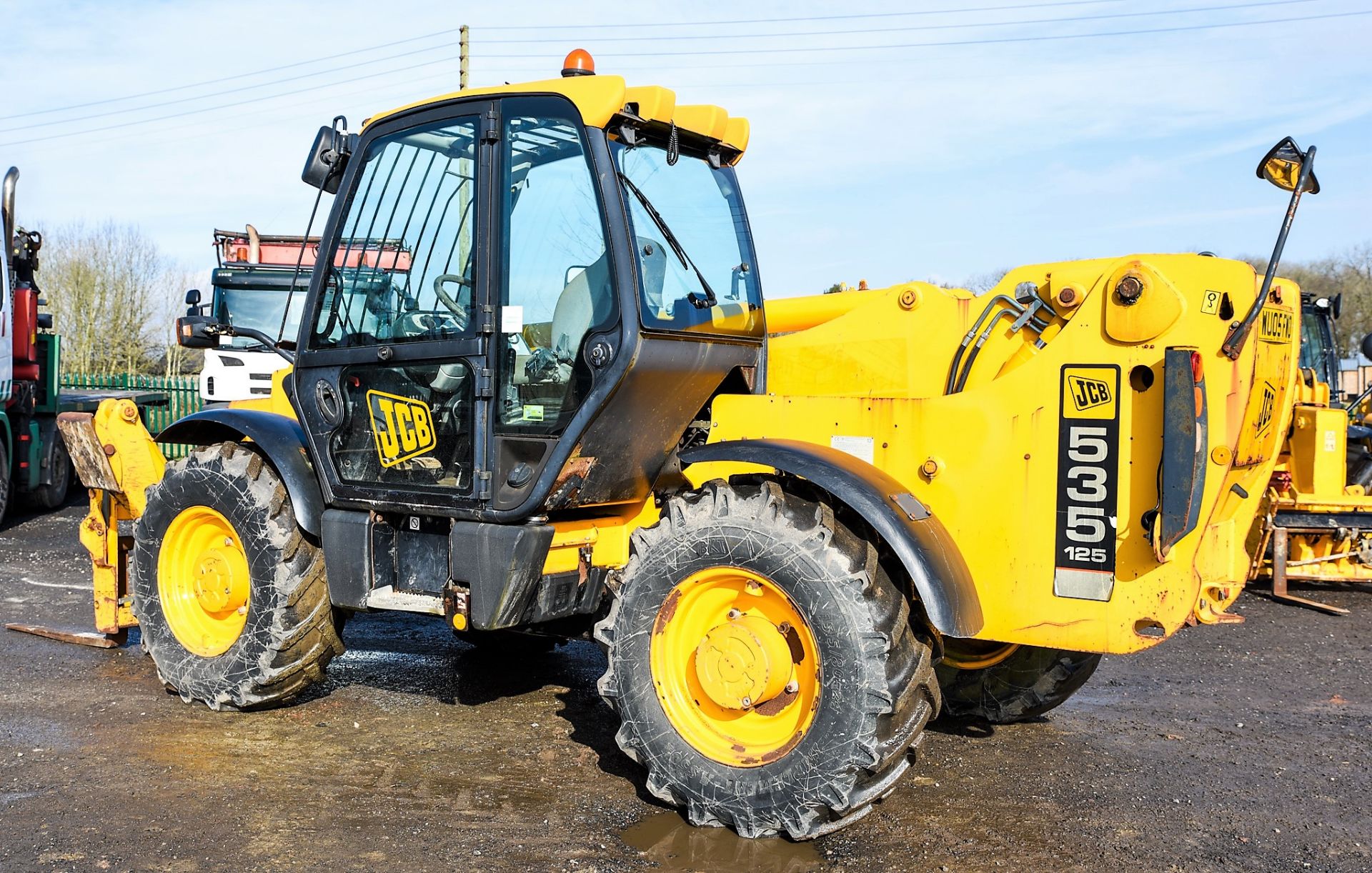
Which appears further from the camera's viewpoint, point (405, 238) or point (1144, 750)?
point (1144, 750)

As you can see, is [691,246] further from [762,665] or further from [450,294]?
[762,665]

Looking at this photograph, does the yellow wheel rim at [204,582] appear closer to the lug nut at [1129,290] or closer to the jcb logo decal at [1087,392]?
the jcb logo decal at [1087,392]

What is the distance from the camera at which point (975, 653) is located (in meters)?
4.77

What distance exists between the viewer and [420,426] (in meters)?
4.47

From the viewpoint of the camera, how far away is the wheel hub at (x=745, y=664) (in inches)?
150

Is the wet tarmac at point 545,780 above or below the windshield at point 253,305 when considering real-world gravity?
below

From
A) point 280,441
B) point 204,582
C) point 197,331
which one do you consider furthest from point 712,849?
point 197,331

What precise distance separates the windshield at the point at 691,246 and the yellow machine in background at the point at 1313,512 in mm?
5695

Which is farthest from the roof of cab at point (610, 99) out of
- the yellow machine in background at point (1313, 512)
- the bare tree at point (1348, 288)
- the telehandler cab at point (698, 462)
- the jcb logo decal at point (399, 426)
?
the bare tree at point (1348, 288)

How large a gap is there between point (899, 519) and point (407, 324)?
2123mm

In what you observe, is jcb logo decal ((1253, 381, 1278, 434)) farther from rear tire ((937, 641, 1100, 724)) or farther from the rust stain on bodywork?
the rust stain on bodywork

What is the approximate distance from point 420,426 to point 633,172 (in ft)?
4.25

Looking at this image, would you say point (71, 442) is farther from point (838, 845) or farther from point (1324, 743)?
point (1324, 743)

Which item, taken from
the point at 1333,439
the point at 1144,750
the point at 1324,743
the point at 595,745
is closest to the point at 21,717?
the point at 595,745
